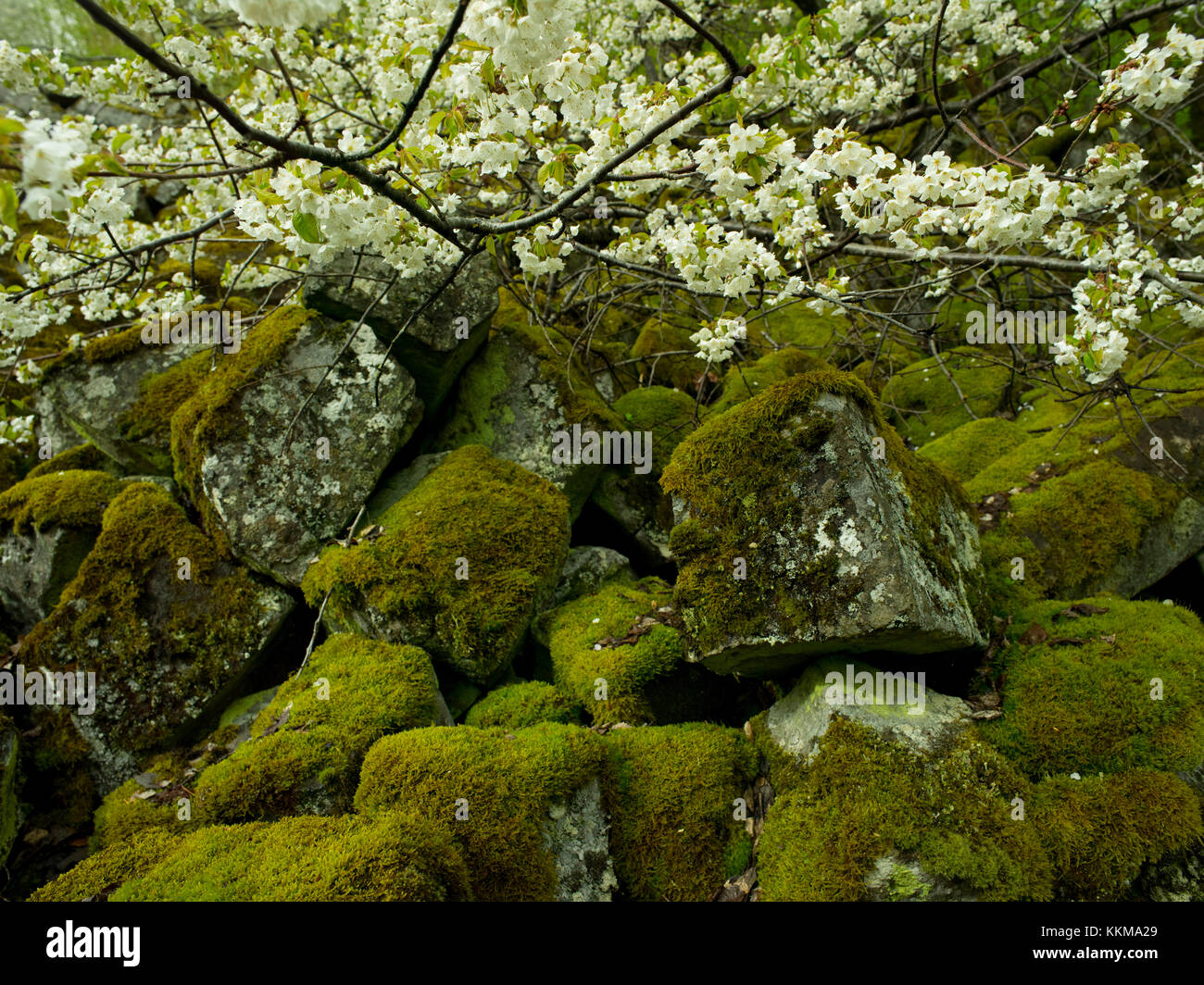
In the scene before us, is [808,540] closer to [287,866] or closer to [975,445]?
[287,866]

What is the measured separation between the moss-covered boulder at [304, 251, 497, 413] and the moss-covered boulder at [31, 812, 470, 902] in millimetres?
3258

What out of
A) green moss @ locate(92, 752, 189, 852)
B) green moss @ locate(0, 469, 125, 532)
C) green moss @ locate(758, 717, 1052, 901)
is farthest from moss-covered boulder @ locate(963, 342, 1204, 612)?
green moss @ locate(0, 469, 125, 532)

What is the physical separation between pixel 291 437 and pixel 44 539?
76.5 inches

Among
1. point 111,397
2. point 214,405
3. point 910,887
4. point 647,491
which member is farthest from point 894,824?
point 111,397

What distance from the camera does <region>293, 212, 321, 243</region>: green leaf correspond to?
7.61 feet

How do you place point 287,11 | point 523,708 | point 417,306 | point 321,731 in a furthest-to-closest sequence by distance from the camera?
point 417,306, point 523,708, point 321,731, point 287,11

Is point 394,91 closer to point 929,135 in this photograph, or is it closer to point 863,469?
point 863,469

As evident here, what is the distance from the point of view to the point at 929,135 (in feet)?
31.8

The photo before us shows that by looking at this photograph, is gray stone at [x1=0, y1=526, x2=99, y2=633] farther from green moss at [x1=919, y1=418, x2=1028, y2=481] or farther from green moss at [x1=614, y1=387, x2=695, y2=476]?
green moss at [x1=919, y1=418, x2=1028, y2=481]

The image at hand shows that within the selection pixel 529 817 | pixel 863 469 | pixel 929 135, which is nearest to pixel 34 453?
pixel 529 817

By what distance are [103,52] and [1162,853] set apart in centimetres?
1873

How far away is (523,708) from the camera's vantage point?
379 centimetres

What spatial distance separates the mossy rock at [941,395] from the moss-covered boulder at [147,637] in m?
5.77

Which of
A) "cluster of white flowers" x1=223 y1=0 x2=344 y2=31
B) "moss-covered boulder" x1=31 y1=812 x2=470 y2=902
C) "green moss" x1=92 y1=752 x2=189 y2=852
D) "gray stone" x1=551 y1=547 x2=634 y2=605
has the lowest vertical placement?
"green moss" x1=92 y1=752 x2=189 y2=852
